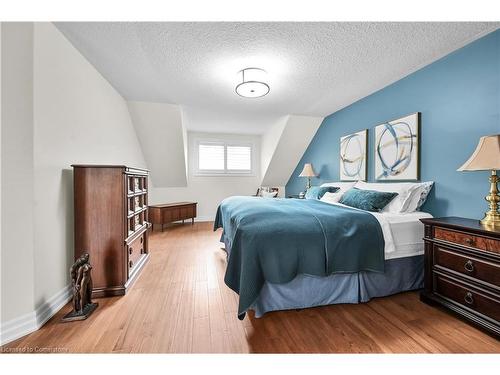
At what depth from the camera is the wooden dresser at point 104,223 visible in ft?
6.23

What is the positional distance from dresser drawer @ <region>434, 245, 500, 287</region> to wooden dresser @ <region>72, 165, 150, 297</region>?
9.13 feet

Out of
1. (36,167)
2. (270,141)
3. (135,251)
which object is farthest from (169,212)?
(36,167)

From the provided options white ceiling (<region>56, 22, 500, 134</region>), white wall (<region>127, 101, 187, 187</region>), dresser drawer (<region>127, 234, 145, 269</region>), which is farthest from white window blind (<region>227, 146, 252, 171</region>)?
dresser drawer (<region>127, 234, 145, 269</region>)

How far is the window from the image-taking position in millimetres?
5539

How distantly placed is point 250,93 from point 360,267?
222 cm

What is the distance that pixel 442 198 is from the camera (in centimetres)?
219

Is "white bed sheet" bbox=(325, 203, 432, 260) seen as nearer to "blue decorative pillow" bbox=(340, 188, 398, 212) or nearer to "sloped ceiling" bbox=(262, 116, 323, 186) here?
"blue decorative pillow" bbox=(340, 188, 398, 212)

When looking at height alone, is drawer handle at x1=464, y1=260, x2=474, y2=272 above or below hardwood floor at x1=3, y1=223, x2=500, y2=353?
above

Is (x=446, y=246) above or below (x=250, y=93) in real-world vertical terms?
below

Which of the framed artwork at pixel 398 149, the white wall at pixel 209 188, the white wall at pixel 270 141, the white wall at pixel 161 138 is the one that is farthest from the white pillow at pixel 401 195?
the white wall at pixel 209 188

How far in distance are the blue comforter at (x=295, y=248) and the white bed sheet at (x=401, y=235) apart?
3.5 inches

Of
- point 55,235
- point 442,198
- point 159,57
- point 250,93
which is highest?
point 159,57
